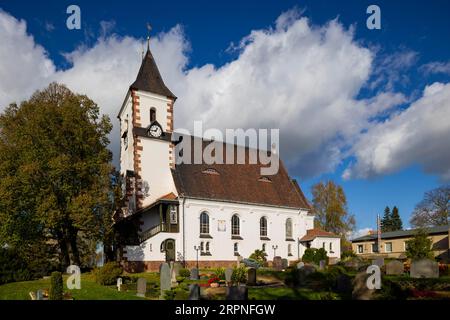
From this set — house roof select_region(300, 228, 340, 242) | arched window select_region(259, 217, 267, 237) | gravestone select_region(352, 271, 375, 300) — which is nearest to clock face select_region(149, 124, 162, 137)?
arched window select_region(259, 217, 267, 237)

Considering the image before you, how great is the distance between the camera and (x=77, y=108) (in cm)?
2984

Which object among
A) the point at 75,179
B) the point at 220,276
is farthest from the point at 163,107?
the point at 220,276

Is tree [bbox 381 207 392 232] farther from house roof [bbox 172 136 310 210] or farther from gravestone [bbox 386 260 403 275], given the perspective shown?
gravestone [bbox 386 260 403 275]

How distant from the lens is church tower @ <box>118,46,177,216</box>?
116 ft

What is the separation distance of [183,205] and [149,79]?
13005mm

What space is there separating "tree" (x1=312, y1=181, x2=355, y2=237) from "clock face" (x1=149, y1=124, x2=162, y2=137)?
30234 mm

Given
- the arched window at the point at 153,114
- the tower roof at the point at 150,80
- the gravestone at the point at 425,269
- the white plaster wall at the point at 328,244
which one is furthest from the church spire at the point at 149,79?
the gravestone at the point at 425,269

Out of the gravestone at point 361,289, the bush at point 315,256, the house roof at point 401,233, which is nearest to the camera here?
the gravestone at point 361,289

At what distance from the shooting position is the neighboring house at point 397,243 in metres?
46.2

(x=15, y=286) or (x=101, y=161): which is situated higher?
(x=101, y=161)

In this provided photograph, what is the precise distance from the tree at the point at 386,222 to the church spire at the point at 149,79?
6618 cm

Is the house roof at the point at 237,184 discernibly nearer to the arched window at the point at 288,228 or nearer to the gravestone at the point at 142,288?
the arched window at the point at 288,228
